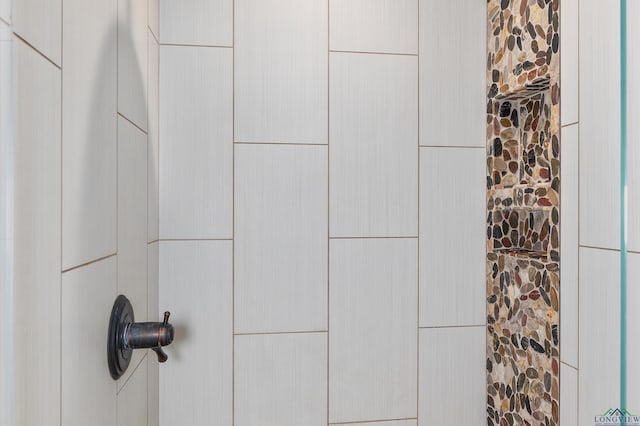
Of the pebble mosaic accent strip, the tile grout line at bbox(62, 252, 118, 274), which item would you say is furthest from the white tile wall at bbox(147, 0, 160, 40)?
the pebble mosaic accent strip

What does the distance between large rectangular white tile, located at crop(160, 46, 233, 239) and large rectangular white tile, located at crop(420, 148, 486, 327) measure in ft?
1.83

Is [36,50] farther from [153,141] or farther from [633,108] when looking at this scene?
[153,141]

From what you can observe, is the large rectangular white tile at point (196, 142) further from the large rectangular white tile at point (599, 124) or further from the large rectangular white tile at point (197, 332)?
the large rectangular white tile at point (599, 124)

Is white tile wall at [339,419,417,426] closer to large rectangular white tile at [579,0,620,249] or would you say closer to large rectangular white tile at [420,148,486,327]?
large rectangular white tile at [420,148,486,327]

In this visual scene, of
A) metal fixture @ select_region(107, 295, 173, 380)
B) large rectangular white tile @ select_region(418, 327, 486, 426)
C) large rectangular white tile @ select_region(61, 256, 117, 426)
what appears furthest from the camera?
large rectangular white tile @ select_region(418, 327, 486, 426)

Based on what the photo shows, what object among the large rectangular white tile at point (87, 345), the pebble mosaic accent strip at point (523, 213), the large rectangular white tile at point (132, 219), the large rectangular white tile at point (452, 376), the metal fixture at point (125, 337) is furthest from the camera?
the large rectangular white tile at point (452, 376)

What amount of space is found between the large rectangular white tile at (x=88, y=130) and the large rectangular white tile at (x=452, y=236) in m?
0.88

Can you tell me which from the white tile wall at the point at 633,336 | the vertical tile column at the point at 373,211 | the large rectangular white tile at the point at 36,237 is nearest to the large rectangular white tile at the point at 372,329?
the vertical tile column at the point at 373,211

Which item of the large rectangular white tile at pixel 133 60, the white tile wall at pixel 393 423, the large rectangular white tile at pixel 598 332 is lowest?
the white tile wall at pixel 393 423

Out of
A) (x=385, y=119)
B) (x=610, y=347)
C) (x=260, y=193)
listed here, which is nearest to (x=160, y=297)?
(x=260, y=193)

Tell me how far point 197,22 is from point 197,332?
0.82 meters

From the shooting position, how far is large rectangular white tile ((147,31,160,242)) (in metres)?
1.27

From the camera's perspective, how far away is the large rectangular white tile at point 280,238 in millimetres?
1409

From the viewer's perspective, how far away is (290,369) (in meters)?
1.43
